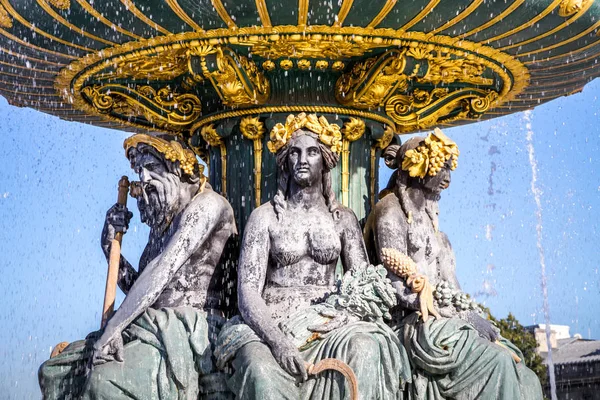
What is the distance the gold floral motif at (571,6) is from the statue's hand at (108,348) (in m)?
4.32

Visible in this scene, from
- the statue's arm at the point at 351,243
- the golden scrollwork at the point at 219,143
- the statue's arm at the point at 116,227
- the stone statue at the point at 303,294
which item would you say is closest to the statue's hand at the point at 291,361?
the stone statue at the point at 303,294

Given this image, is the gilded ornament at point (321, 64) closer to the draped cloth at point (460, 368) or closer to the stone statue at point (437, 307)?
the stone statue at point (437, 307)

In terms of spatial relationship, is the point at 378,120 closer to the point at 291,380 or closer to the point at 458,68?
the point at 458,68

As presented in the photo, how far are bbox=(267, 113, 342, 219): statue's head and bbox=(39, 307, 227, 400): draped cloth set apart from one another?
120cm

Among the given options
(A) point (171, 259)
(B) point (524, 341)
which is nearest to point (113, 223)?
(A) point (171, 259)

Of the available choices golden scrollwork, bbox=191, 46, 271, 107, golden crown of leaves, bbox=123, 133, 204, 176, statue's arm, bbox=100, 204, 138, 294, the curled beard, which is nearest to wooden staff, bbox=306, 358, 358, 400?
the curled beard

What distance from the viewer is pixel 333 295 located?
8.95 meters

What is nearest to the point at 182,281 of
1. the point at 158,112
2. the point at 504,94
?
the point at 158,112

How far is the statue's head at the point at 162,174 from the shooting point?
976cm

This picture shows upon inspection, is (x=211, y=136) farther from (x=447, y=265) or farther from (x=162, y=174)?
(x=447, y=265)

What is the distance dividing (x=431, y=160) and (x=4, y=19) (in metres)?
3.71

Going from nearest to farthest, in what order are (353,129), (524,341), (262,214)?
(262,214)
(353,129)
(524,341)

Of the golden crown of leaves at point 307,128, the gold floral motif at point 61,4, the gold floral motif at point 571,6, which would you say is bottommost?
the golden crown of leaves at point 307,128

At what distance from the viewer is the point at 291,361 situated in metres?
8.36
